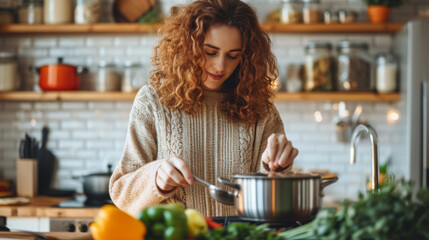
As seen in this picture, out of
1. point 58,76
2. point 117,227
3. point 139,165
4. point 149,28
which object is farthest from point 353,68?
point 117,227

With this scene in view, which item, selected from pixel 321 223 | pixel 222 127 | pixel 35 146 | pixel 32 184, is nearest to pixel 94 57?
pixel 35 146

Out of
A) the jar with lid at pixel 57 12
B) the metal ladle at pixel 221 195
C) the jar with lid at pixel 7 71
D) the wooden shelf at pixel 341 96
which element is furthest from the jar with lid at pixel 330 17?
the metal ladle at pixel 221 195

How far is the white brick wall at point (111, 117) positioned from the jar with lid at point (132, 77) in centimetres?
23

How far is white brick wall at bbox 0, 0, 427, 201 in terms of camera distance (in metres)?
4.18

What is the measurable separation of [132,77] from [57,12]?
785 millimetres

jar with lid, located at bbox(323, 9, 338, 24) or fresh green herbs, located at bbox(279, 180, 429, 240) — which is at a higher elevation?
jar with lid, located at bbox(323, 9, 338, 24)

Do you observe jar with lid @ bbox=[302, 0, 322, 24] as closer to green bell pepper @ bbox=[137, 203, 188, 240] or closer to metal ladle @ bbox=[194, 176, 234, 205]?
A: metal ladle @ bbox=[194, 176, 234, 205]

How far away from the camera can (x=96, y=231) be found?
1229mm

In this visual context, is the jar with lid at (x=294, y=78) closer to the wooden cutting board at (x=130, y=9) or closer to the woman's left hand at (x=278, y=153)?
the wooden cutting board at (x=130, y=9)

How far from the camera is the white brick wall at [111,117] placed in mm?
4176

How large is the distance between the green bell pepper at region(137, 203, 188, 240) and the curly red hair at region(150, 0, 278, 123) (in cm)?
76

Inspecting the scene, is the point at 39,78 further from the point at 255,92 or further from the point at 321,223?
the point at 321,223

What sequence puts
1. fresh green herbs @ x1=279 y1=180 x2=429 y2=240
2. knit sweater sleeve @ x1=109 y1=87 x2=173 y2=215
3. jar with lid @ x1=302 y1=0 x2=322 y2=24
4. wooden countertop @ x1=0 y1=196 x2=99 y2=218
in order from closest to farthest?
fresh green herbs @ x1=279 y1=180 x2=429 y2=240 → knit sweater sleeve @ x1=109 y1=87 x2=173 y2=215 → wooden countertop @ x1=0 y1=196 x2=99 y2=218 → jar with lid @ x1=302 y1=0 x2=322 y2=24

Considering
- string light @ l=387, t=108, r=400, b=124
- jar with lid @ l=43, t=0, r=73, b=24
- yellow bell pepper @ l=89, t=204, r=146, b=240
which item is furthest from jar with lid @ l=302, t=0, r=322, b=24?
yellow bell pepper @ l=89, t=204, r=146, b=240
